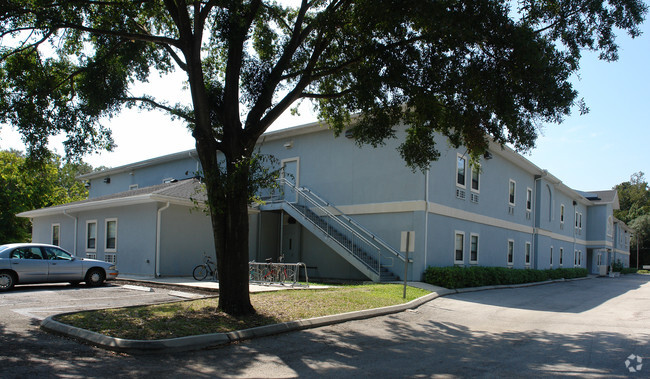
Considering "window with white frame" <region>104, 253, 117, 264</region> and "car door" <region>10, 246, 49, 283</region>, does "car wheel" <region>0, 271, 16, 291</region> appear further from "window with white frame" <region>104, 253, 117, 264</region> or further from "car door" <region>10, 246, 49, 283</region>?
"window with white frame" <region>104, 253, 117, 264</region>

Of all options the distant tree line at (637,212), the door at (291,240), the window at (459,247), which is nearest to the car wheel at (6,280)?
the door at (291,240)

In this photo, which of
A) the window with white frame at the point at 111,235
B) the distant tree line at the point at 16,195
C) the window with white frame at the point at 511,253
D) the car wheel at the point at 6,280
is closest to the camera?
the car wheel at the point at 6,280

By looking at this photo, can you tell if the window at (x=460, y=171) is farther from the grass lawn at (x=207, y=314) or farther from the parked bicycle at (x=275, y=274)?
the grass lawn at (x=207, y=314)

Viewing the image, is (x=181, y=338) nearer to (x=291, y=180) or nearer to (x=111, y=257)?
(x=111, y=257)

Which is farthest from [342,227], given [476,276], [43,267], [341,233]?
[43,267]

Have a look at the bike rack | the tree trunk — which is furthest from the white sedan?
the tree trunk

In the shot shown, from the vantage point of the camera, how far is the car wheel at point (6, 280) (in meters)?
13.9

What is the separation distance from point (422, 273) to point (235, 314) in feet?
35.5

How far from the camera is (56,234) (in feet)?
82.7

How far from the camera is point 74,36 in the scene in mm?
12227

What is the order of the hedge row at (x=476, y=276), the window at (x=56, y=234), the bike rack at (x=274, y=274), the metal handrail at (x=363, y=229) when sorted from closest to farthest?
the bike rack at (x=274, y=274)
the hedge row at (x=476, y=276)
the metal handrail at (x=363, y=229)
the window at (x=56, y=234)

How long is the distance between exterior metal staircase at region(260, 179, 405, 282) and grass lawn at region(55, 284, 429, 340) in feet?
16.4

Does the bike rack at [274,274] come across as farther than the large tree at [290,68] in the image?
Yes

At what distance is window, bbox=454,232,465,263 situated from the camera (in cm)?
2142
